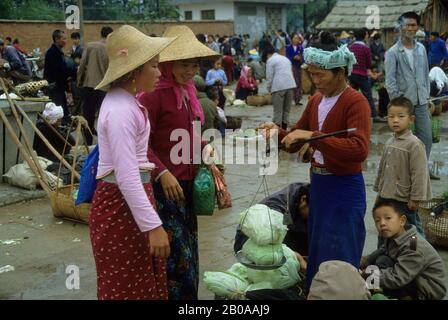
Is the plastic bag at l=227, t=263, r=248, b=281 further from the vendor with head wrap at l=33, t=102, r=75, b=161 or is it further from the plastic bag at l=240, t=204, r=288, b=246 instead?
the vendor with head wrap at l=33, t=102, r=75, b=161

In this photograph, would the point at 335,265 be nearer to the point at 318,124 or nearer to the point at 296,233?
the point at 318,124

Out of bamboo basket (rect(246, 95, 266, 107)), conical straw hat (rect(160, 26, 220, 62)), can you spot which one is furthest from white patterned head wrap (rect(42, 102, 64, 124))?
bamboo basket (rect(246, 95, 266, 107))

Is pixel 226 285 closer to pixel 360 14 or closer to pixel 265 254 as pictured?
pixel 265 254

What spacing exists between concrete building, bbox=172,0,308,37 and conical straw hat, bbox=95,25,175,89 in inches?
1143

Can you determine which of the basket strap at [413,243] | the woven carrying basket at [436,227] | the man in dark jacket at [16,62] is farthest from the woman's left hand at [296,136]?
the man in dark jacket at [16,62]

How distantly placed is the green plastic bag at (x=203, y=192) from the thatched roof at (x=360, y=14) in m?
16.5

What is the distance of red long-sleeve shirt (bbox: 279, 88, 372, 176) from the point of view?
2.97 metres

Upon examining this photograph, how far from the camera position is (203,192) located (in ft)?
11.0

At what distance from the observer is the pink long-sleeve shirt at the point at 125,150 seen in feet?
8.44

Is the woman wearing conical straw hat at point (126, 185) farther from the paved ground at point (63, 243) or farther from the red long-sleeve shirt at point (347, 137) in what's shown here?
the paved ground at point (63, 243)

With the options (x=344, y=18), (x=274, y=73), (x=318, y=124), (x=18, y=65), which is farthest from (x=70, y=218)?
(x=344, y=18)

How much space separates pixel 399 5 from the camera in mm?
19156

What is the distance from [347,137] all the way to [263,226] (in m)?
0.83
